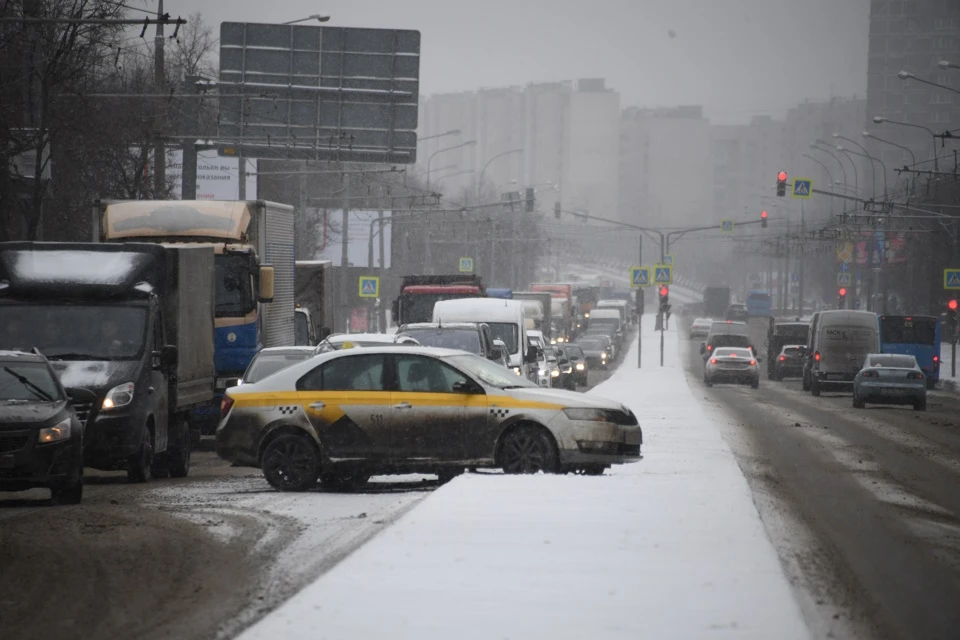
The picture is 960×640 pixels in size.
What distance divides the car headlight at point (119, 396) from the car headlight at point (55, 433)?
2010 mm

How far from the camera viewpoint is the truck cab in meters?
17.0

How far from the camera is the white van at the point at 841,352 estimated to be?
50.2 metres

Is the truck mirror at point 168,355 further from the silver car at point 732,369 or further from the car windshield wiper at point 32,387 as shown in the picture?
the silver car at point 732,369

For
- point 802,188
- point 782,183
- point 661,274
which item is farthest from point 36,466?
point 802,188

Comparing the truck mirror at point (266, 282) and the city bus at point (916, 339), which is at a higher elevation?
the truck mirror at point (266, 282)

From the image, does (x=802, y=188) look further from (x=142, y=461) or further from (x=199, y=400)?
(x=142, y=461)

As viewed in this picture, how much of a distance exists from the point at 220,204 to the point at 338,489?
35.6 ft

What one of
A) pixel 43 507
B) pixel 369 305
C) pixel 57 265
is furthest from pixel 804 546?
pixel 369 305

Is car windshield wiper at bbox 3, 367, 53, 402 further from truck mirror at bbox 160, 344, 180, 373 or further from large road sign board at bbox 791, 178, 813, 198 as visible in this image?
large road sign board at bbox 791, 178, 813, 198

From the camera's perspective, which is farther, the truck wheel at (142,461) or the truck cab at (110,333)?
the truck wheel at (142,461)

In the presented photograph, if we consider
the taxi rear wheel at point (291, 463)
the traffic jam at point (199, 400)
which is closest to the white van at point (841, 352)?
the traffic jam at point (199, 400)

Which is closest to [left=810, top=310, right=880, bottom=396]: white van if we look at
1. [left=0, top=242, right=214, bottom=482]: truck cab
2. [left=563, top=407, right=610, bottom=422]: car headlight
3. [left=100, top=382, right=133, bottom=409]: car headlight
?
[left=0, top=242, right=214, bottom=482]: truck cab

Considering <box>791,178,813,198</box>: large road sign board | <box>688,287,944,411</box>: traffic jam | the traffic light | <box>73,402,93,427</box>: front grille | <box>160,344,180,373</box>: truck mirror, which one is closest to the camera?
<box>73,402,93,427</box>: front grille

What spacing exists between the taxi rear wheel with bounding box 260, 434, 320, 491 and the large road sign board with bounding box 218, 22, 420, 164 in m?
27.8
